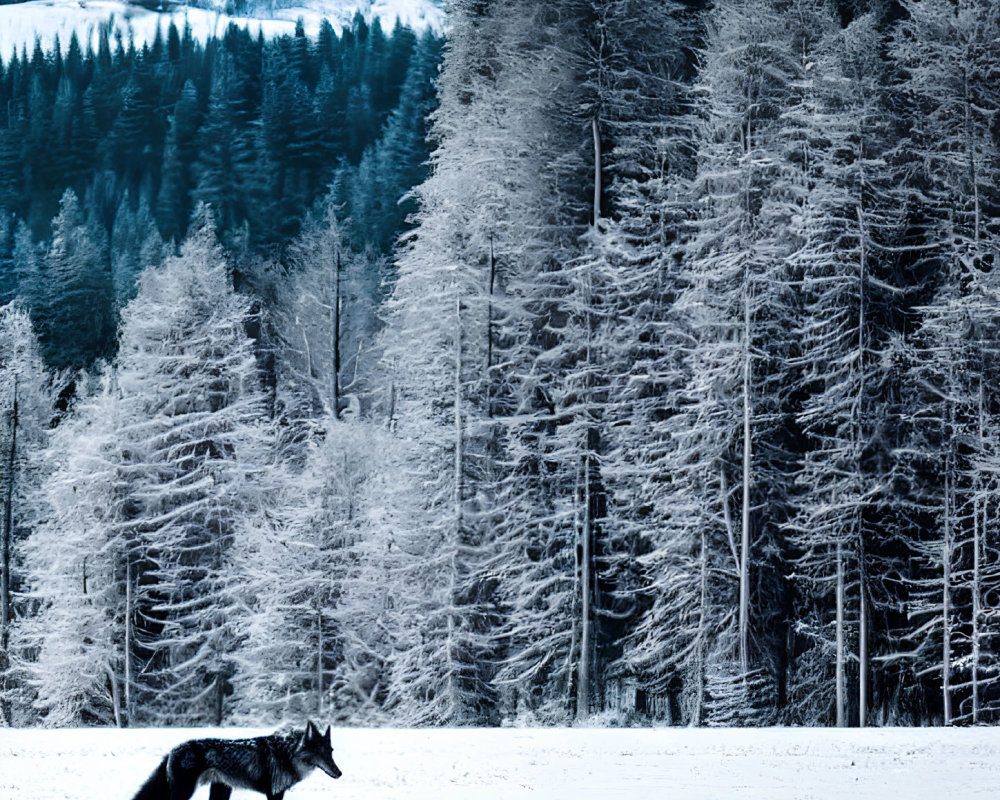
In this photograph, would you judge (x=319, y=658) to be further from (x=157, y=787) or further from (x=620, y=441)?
(x=157, y=787)

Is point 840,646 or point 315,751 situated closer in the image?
point 315,751

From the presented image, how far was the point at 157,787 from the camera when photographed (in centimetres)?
1112

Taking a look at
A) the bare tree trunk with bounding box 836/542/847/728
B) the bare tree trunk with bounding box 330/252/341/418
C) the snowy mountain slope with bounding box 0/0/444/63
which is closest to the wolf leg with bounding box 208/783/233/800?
the bare tree trunk with bounding box 836/542/847/728

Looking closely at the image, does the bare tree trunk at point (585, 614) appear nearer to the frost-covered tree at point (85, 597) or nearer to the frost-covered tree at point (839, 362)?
the frost-covered tree at point (839, 362)

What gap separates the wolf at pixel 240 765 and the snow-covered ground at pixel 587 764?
2.94 m

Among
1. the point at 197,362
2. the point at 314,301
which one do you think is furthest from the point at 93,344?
the point at 197,362

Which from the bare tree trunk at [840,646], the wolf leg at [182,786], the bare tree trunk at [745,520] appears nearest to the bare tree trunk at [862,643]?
the bare tree trunk at [840,646]

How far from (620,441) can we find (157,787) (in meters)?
22.9

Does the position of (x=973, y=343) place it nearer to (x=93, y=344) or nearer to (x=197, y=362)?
(x=197, y=362)

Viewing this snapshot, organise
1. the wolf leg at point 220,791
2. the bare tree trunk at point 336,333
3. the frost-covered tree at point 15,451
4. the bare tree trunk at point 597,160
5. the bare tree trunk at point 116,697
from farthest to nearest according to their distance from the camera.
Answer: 1. the bare tree trunk at point 336,333
2. the frost-covered tree at point 15,451
3. the bare tree trunk at point 597,160
4. the bare tree trunk at point 116,697
5. the wolf leg at point 220,791

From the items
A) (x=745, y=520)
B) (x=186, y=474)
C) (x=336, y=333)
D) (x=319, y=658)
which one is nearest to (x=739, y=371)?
(x=745, y=520)

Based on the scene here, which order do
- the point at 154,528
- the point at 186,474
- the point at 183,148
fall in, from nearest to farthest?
the point at 154,528 → the point at 186,474 → the point at 183,148

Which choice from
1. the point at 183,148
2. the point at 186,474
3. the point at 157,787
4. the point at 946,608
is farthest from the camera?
the point at 183,148

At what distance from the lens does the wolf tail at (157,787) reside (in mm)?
11031
